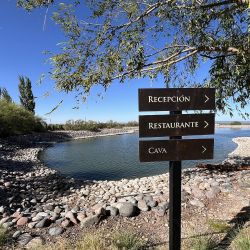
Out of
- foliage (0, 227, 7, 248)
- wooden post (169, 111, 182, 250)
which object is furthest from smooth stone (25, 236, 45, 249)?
wooden post (169, 111, 182, 250)

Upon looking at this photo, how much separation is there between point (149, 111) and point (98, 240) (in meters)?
1.92

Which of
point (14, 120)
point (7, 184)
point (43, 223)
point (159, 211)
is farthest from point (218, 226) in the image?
point (14, 120)

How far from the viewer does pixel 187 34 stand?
26.6 ft

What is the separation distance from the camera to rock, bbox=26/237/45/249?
4386mm

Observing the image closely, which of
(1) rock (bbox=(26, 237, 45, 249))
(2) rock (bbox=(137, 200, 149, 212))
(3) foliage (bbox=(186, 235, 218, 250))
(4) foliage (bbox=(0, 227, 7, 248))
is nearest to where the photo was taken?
(3) foliage (bbox=(186, 235, 218, 250))

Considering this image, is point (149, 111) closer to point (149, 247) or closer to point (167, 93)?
point (167, 93)

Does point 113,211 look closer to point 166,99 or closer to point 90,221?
point 90,221

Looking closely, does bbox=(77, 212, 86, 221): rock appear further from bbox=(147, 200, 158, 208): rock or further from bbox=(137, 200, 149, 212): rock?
bbox=(147, 200, 158, 208): rock

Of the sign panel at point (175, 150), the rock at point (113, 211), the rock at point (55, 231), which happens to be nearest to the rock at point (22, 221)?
the rock at point (55, 231)

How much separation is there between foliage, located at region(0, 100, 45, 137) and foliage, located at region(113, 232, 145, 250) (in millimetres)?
29877

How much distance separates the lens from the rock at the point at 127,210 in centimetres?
561

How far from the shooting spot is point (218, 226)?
4871 mm

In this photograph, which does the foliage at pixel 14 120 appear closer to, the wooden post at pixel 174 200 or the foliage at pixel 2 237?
the foliage at pixel 2 237

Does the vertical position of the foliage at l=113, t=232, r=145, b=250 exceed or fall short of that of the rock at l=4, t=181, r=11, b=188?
it exceeds it
